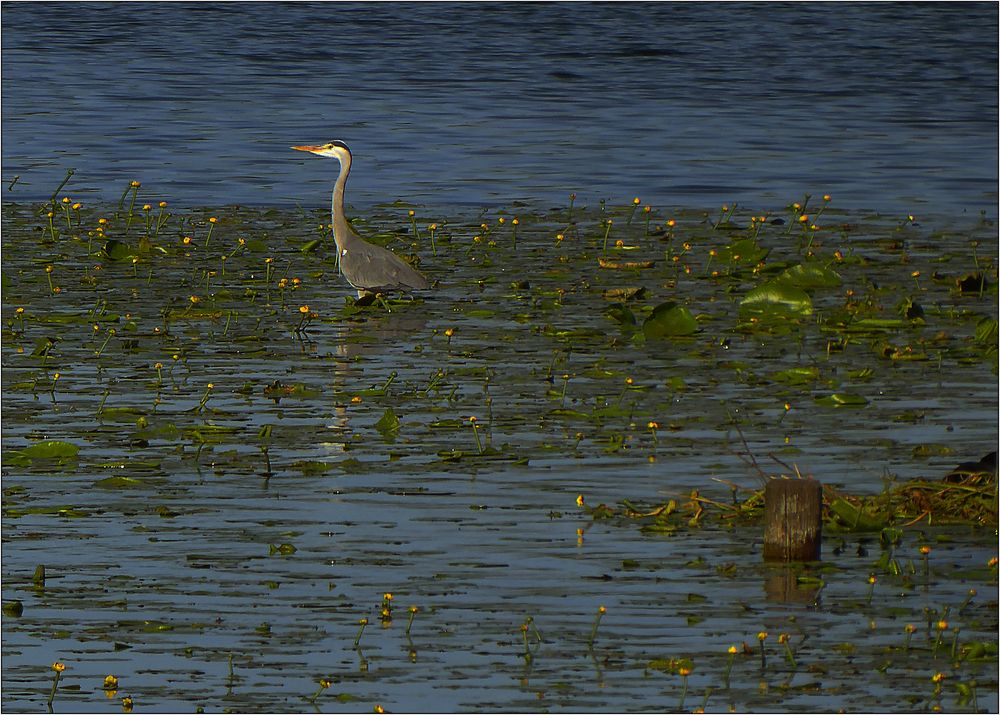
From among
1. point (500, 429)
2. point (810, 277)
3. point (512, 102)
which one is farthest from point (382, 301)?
point (512, 102)

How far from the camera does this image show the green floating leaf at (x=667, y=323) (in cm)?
1477

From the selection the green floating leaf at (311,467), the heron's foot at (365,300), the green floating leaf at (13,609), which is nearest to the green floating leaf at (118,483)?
the green floating leaf at (311,467)

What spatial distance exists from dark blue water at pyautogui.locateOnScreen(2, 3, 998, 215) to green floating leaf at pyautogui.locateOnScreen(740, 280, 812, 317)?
7.23 metres

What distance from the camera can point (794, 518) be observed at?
9.77 m

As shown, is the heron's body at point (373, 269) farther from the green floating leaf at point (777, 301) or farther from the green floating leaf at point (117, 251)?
the green floating leaf at point (777, 301)

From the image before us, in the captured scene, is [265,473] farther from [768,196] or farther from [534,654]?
[768,196]

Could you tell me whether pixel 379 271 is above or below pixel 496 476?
below

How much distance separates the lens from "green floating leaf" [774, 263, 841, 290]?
16828 millimetres

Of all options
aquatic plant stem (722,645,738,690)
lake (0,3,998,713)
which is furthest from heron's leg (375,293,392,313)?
aquatic plant stem (722,645,738,690)

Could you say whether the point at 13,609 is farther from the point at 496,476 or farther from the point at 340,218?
the point at 340,218

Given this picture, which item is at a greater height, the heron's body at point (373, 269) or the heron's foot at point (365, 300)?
the heron's body at point (373, 269)

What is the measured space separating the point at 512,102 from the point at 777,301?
20.3 m

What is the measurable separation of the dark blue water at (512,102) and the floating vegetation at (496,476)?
6.47 metres

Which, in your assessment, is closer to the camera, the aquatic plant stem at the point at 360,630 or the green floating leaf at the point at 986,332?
the aquatic plant stem at the point at 360,630
